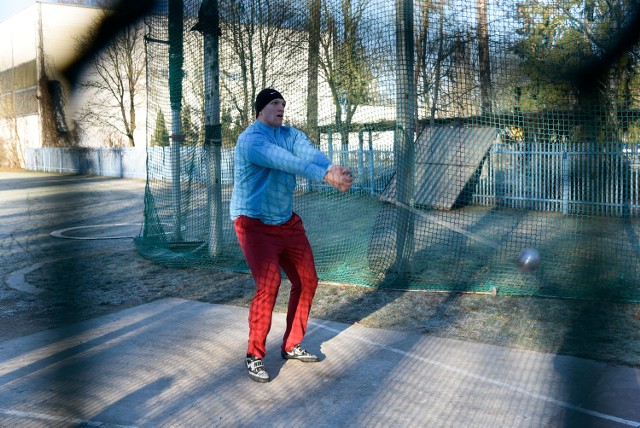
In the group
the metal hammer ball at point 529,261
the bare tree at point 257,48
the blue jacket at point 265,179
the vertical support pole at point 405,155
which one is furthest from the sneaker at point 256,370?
the bare tree at point 257,48

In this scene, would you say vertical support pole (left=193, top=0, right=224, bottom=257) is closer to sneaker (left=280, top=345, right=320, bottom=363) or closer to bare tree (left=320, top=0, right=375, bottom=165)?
bare tree (left=320, top=0, right=375, bottom=165)

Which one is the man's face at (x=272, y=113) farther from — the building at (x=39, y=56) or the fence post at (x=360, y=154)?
the fence post at (x=360, y=154)

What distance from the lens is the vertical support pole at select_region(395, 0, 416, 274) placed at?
6703 mm

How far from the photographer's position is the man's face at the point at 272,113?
3.81 metres

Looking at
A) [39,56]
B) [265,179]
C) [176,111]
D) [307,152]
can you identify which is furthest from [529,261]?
[176,111]

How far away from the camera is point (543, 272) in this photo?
661 centimetres

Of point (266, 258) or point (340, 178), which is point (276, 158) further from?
point (266, 258)

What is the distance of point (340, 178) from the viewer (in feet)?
9.85

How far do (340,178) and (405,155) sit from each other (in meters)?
3.88

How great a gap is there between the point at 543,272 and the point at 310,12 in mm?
3745

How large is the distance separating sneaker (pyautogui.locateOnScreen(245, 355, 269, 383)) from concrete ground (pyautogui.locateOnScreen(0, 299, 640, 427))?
0.05 metres

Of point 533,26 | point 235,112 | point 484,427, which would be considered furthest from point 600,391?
point 235,112

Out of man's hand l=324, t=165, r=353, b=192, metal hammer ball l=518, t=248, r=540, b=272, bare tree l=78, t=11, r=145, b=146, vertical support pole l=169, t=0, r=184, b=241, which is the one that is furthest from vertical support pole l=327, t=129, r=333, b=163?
bare tree l=78, t=11, r=145, b=146

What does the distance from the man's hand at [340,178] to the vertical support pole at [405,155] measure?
368 cm
